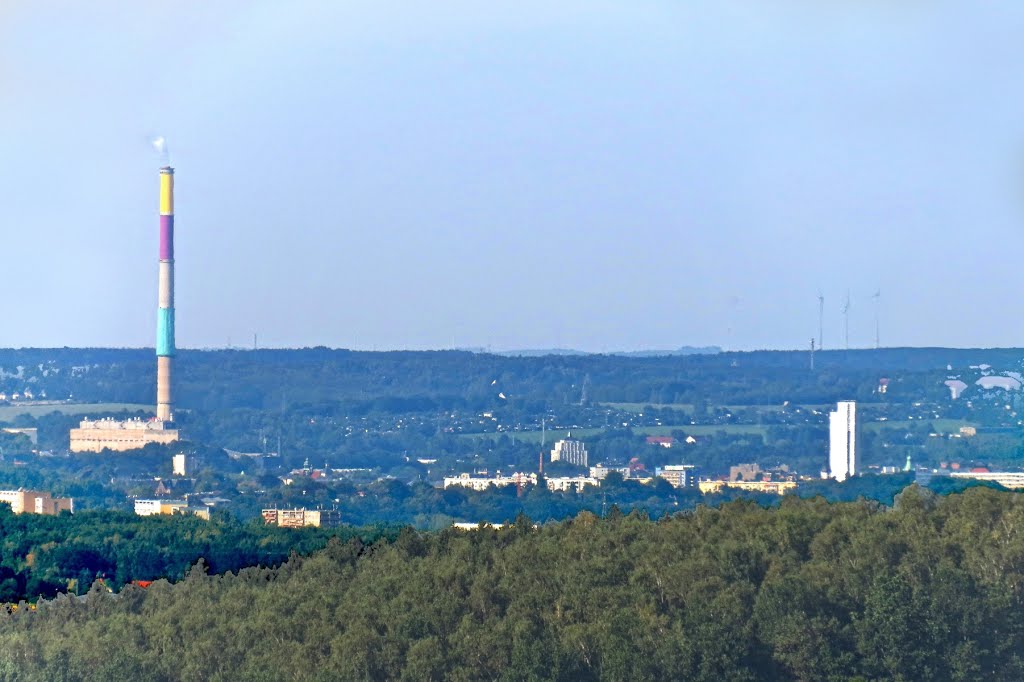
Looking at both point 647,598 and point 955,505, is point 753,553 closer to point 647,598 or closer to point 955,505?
point 647,598

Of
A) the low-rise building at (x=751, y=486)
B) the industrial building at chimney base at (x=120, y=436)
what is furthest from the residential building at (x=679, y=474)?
the industrial building at chimney base at (x=120, y=436)

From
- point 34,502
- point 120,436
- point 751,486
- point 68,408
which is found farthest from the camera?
point 68,408

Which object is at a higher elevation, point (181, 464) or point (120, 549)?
point (120, 549)

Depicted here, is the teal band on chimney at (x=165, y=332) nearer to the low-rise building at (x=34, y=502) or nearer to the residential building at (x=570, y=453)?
the residential building at (x=570, y=453)

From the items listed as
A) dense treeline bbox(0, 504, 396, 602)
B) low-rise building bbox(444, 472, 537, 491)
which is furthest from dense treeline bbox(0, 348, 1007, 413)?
dense treeline bbox(0, 504, 396, 602)

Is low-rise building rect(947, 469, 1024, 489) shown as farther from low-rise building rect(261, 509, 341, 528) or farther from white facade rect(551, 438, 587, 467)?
low-rise building rect(261, 509, 341, 528)

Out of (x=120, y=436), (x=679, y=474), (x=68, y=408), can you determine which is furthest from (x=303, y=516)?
(x=68, y=408)

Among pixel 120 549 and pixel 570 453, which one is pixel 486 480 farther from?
pixel 120 549

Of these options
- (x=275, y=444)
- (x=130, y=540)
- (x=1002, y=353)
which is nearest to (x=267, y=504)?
(x=130, y=540)
